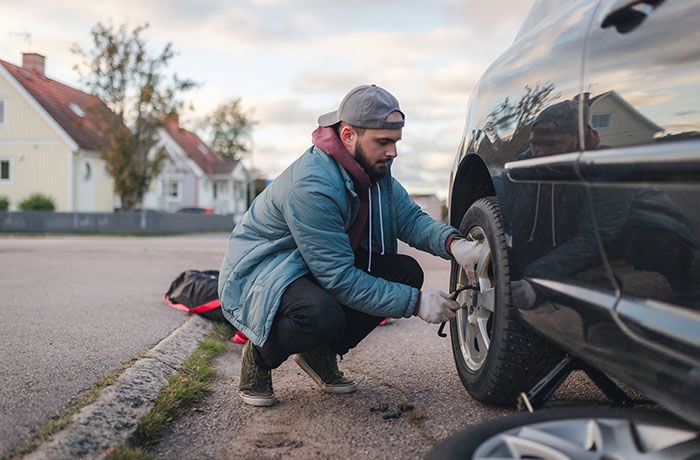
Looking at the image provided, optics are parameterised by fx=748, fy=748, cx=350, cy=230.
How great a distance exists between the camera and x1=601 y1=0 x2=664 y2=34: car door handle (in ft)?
6.20

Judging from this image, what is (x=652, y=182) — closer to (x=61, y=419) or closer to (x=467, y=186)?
(x=467, y=186)

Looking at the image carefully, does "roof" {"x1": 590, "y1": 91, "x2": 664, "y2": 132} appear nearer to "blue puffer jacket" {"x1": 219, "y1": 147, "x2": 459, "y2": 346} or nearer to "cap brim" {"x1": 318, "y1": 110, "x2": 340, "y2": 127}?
"blue puffer jacket" {"x1": 219, "y1": 147, "x2": 459, "y2": 346}

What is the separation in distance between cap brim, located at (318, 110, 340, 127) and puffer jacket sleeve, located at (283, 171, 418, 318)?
1.04 ft

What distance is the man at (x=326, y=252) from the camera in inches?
120

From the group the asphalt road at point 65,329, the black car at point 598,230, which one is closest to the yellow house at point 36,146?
the asphalt road at point 65,329

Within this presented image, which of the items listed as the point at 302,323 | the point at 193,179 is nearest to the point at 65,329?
the point at 302,323

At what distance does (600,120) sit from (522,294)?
2.35 feet

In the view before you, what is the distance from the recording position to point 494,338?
8.98ft

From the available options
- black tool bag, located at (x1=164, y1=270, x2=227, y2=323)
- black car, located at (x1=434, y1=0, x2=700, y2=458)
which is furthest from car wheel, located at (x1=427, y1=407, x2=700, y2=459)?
black tool bag, located at (x1=164, y1=270, x2=227, y2=323)

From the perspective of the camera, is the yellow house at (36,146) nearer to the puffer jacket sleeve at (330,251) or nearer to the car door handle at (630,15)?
the puffer jacket sleeve at (330,251)

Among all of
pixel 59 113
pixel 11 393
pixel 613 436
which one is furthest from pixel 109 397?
pixel 59 113

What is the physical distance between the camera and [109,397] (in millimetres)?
2949

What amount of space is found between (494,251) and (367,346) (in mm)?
2067

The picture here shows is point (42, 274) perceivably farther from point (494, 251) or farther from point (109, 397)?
point (494, 251)
